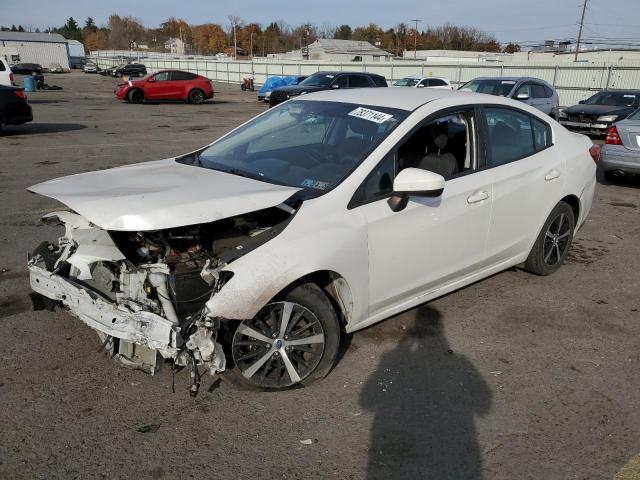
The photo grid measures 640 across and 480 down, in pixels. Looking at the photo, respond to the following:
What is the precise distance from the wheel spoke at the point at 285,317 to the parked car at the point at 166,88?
84.4ft

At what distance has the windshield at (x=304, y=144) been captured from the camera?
3.59 metres

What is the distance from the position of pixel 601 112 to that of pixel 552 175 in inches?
495

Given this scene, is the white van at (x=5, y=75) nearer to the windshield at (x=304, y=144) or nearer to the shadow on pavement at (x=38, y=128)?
the shadow on pavement at (x=38, y=128)

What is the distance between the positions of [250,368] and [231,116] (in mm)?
19973

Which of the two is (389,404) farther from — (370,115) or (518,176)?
(518,176)

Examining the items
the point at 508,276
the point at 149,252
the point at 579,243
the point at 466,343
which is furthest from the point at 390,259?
the point at 579,243

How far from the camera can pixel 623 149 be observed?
8.87 metres

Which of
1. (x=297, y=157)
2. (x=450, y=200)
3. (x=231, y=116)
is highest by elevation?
(x=297, y=157)

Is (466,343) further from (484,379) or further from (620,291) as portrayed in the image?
(620,291)

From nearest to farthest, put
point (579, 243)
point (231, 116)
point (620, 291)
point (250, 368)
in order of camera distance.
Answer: point (250, 368) < point (620, 291) < point (579, 243) < point (231, 116)

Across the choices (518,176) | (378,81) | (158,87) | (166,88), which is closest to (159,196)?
(518,176)

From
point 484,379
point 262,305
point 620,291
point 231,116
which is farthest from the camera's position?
point 231,116

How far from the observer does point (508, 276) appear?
515 centimetres

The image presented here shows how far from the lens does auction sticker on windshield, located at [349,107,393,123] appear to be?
3777 mm
